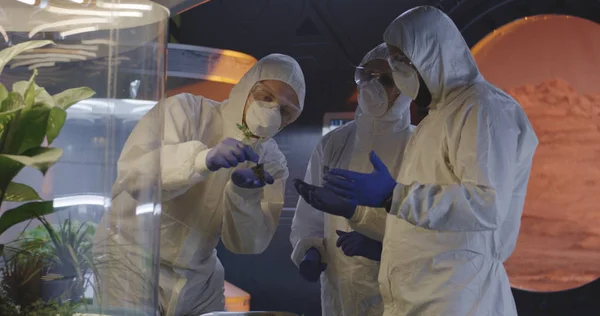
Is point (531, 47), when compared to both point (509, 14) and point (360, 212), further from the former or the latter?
point (360, 212)

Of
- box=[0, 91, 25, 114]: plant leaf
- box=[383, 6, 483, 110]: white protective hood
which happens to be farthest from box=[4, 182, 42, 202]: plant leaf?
box=[383, 6, 483, 110]: white protective hood

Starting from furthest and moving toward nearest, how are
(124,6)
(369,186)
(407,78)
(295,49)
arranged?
(295,49) < (407,78) < (369,186) < (124,6)

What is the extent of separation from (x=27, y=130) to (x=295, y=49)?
3.22 metres

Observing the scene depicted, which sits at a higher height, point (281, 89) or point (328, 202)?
point (281, 89)

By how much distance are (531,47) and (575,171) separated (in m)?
0.66

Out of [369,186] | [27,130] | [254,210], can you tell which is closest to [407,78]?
[369,186]

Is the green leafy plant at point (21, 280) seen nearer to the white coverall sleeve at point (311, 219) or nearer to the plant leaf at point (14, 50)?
the plant leaf at point (14, 50)

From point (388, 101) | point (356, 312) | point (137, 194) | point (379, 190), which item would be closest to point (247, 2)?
point (388, 101)

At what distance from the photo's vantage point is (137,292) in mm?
1270

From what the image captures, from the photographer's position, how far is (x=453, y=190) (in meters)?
1.72

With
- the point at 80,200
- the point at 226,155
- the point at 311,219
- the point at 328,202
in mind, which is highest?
the point at 80,200

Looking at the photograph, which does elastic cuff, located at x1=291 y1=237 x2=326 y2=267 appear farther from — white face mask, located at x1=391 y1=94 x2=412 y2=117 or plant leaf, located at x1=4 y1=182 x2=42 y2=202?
plant leaf, located at x1=4 y1=182 x2=42 y2=202

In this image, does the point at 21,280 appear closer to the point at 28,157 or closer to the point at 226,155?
the point at 28,157

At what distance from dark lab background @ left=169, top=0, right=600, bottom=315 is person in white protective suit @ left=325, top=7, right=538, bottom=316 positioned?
188 centimetres
